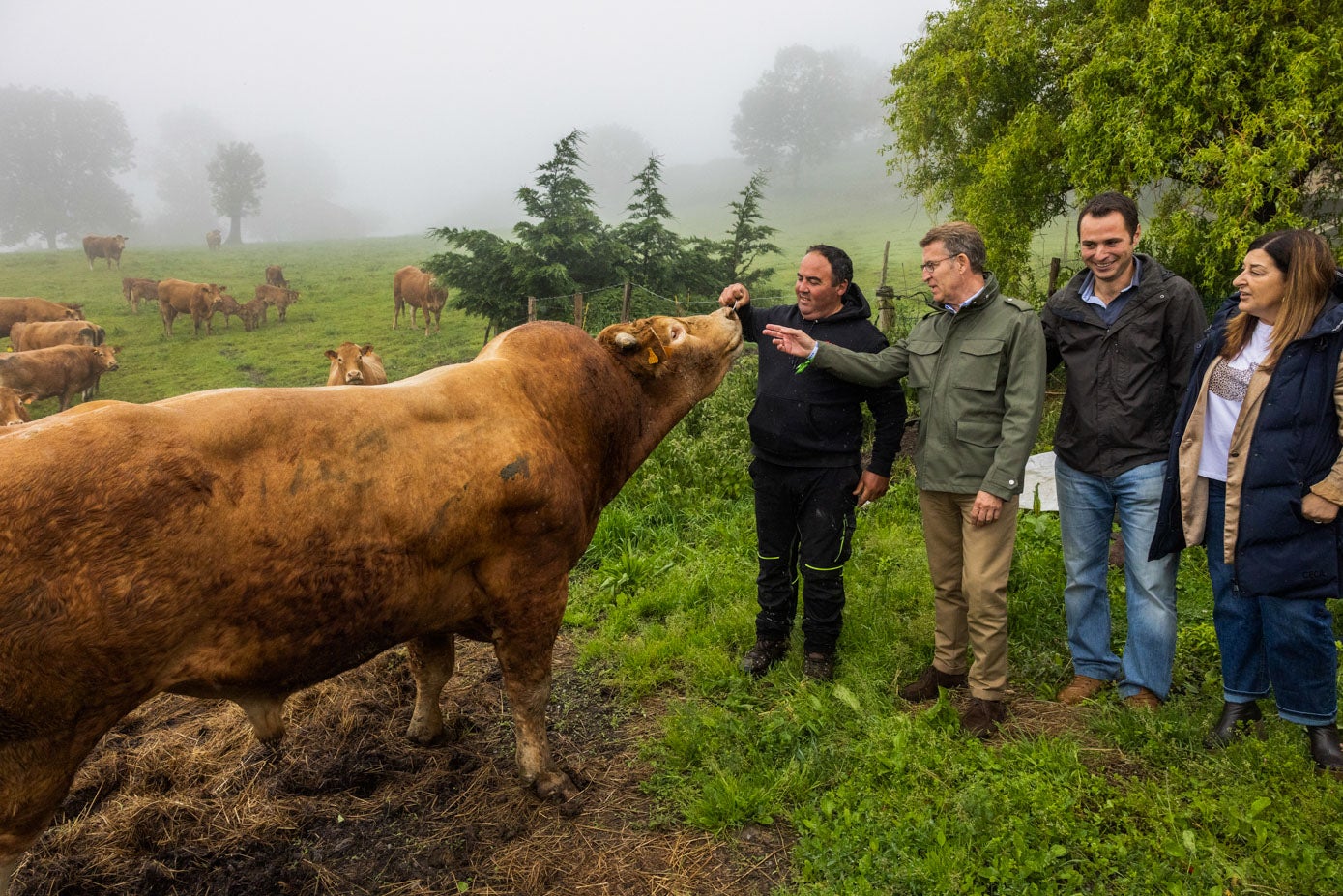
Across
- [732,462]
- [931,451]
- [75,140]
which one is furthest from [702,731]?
[75,140]

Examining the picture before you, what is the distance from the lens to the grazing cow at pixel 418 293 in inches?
831

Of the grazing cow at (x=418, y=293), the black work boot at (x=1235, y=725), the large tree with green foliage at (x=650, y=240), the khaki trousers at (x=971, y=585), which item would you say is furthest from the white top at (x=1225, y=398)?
the grazing cow at (x=418, y=293)

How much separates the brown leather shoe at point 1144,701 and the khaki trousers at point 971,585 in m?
0.59

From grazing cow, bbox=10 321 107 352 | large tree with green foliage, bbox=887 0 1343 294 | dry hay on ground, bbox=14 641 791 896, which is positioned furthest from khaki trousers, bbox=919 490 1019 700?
grazing cow, bbox=10 321 107 352

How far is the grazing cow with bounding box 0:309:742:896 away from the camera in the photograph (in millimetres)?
1929

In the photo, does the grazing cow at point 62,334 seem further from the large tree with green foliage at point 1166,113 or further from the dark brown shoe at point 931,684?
the dark brown shoe at point 931,684

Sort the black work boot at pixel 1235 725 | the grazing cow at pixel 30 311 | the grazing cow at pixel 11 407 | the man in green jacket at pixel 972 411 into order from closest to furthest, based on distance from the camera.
A: the black work boot at pixel 1235 725
the man in green jacket at pixel 972 411
the grazing cow at pixel 11 407
the grazing cow at pixel 30 311

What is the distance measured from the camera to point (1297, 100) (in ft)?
31.9

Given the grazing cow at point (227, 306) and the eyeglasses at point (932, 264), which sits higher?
the eyeglasses at point (932, 264)

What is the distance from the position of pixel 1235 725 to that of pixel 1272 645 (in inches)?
18.0

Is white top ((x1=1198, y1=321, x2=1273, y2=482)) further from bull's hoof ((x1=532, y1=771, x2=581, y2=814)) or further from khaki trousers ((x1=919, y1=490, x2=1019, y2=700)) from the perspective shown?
bull's hoof ((x1=532, y1=771, x2=581, y2=814))

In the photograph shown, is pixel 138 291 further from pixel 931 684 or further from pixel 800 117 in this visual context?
pixel 800 117

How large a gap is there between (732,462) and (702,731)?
3760mm

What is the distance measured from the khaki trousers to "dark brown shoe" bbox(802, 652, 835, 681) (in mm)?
582
